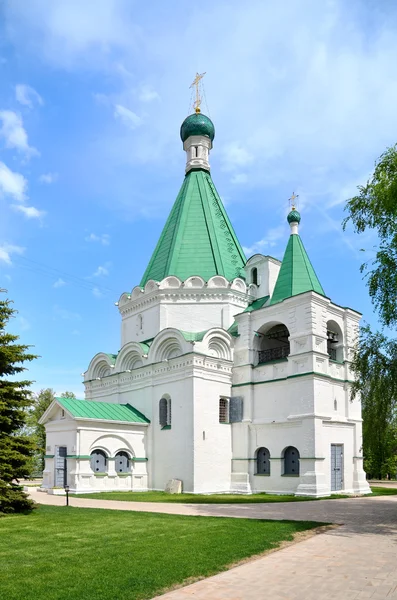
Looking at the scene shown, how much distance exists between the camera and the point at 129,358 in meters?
26.5

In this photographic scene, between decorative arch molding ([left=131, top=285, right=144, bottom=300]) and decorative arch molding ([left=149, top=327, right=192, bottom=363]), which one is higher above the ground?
decorative arch molding ([left=131, top=285, right=144, bottom=300])

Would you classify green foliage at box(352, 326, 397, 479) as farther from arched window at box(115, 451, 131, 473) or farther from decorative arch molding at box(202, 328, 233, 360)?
arched window at box(115, 451, 131, 473)

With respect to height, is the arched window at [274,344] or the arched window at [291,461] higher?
the arched window at [274,344]

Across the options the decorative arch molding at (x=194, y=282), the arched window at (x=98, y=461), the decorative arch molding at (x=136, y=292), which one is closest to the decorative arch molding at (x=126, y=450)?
the arched window at (x=98, y=461)

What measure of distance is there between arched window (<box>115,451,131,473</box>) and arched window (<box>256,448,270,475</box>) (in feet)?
18.3

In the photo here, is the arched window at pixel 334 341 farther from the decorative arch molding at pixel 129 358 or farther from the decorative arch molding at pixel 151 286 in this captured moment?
the decorative arch molding at pixel 129 358

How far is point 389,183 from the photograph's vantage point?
12047 mm

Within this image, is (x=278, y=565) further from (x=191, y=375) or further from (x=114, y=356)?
(x=114, y=356)

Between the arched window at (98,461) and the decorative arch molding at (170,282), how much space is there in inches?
321

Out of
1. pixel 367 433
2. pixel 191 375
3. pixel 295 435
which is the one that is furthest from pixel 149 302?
pixel 367 433

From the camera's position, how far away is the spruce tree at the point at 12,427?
13.5 m

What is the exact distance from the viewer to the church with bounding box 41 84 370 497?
2159cm

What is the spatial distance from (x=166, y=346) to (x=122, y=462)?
5390 mm

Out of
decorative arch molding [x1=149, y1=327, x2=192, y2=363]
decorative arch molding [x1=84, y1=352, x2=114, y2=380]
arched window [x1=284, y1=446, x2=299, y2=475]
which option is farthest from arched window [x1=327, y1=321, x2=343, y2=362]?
decorative arch molding [x1=84, y1=352, x2=114, y2=380]
